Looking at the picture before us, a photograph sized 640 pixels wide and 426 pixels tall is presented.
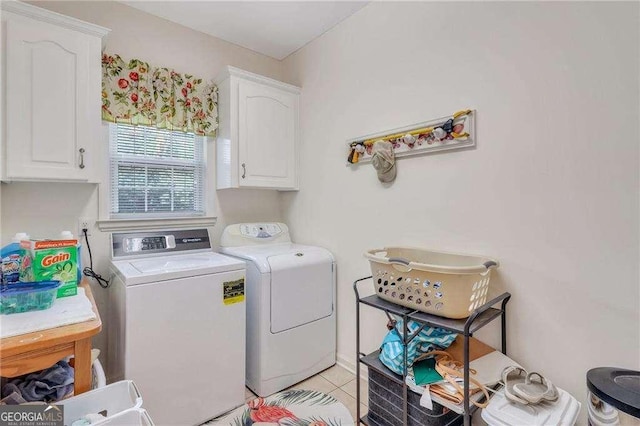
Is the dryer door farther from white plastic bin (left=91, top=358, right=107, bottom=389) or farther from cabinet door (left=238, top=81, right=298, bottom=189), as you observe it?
white plastic bin (left=91, top=358, right=107, bottom=389)

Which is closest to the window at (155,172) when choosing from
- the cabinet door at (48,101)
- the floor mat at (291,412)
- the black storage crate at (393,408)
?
the cabinet door at (48,101)

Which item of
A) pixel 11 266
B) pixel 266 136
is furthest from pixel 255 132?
pixel 11 266

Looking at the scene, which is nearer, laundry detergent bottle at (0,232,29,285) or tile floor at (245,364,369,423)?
laundry detergent bottle at (0,232,29,285)

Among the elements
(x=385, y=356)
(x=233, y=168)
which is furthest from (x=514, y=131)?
(x=233, y=168)

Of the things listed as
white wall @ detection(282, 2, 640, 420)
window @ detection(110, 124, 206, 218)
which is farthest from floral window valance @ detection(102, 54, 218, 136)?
white wall @ detection(282, 2, 640, 420)

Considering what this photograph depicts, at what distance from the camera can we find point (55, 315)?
128 centimetres

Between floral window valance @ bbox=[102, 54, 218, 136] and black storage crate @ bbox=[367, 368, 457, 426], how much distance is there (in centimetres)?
222

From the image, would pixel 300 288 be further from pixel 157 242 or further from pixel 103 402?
pixel 103 402

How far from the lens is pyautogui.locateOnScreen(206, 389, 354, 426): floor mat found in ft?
6.22

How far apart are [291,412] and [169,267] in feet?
3.92

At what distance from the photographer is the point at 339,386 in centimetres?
227

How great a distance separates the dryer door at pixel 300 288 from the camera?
2.15 metres

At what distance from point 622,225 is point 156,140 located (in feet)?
9.27

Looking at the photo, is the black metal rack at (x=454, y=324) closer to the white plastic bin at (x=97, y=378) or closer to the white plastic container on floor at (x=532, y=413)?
the white plastic container on floor at (x=532, y=413)
